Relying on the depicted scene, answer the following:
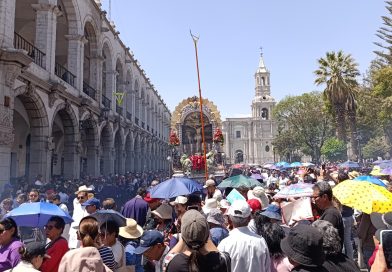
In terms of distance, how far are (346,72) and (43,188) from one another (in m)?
24.7

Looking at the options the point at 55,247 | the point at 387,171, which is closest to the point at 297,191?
the point at 55,247

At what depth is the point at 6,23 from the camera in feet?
38.8

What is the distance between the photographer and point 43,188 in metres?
Answer: 14.2

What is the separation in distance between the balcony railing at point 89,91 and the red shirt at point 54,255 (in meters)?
18.6

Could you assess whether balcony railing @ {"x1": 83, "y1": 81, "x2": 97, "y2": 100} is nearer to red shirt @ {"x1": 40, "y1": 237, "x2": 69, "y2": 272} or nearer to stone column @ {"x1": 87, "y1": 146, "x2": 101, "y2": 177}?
stone column @ {"x1": 87, "y1": 146, "x2": 101, "y2": 177}

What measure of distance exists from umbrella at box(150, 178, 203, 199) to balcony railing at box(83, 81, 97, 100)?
1544 centimetres

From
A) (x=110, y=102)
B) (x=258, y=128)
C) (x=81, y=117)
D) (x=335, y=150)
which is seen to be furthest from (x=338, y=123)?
(x=258, y=128)

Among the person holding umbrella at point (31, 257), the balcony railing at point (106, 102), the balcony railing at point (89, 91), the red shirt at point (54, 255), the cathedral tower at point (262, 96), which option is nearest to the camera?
the person holding umbrella at point (31, 257)

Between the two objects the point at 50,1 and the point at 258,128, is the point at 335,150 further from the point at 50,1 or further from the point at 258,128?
the point at 50,1

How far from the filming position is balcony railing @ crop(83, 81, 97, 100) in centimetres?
2173

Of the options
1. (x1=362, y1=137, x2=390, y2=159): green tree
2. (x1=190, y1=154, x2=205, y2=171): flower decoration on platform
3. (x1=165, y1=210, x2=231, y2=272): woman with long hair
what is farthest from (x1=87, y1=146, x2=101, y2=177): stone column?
(x1=362, y1=137, x2=390, y2=159): green tree

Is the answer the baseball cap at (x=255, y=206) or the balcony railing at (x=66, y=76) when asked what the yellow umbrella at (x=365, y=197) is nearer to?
the baseball cap at (x=255, y=206)

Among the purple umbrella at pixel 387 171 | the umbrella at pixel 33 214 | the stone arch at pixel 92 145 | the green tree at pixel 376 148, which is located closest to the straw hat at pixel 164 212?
the umbrella at pixel 33 214

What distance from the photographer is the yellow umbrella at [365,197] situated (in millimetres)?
4883
